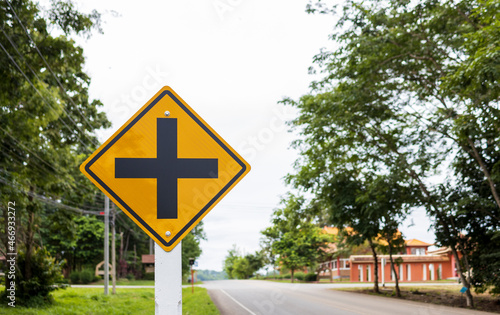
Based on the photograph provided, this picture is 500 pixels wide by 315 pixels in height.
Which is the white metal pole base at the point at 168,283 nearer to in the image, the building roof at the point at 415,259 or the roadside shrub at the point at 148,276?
the building roof at the point at 415,259

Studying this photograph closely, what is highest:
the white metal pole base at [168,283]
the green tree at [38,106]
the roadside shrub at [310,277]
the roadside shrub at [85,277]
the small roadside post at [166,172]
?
the green tree at [38,106]

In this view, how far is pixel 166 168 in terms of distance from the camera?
7.55 ft

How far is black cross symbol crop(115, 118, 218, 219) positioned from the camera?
2271 millimetres

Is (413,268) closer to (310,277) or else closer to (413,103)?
(310,277)

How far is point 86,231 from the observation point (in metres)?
51.4

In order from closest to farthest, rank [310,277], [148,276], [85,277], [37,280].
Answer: [37,280], [85,277], [310,277], [148,276]

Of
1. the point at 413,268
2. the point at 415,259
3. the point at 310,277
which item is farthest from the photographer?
the point at 310,277

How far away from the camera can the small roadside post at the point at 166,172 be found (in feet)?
7.29

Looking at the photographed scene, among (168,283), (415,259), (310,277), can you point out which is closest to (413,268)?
(415,259)

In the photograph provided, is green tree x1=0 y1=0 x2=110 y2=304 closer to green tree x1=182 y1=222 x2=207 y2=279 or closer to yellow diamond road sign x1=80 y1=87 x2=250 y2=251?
yellow diamond road sign x1=80 y1=87 x2=250 y2=251

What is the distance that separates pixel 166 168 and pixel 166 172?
0.02 meters

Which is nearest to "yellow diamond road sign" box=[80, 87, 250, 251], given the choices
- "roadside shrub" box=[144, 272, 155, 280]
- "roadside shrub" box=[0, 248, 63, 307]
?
"roadside shrub" box=[0, 248, 63, 307]

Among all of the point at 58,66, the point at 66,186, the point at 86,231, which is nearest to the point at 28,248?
the point at 66,186

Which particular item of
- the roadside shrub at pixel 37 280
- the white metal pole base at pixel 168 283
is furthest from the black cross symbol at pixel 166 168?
the roadside shrub at pixel 37 280
